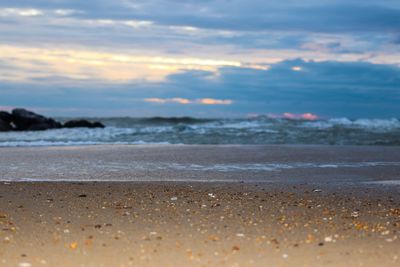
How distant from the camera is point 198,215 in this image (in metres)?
7.37

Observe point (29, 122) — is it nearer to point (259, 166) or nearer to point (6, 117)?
point (6, 117)

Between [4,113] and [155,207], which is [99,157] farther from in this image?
[4,113]

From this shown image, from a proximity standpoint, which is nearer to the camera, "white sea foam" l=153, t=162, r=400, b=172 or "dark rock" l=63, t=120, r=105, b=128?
"white sea foam" l=153, t=162, r=400, b=172

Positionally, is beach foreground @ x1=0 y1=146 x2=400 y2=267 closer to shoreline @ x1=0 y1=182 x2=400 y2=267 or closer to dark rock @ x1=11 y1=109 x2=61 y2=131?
shoreline @ x1=0 y1=182 x2=400 y2=267

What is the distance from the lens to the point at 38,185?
405 inches

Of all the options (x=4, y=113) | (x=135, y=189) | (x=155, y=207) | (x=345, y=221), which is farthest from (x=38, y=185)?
→ (x=4, y=113)

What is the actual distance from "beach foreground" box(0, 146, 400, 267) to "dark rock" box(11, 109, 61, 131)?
27444 mm

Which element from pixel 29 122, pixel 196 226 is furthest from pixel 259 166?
pixel 29 122

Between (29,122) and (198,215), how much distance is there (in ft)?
119

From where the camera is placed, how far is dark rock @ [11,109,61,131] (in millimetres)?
40572

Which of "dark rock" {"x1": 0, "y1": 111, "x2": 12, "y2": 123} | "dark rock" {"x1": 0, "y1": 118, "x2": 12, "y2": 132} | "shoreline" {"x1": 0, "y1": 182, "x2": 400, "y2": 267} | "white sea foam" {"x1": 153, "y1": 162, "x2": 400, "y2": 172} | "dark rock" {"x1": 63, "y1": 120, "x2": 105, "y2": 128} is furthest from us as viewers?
"dark rock" {"x1": 63, "y1": 120, "x2": 105, "y2": 128}

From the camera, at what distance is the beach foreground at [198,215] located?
17.9 feet

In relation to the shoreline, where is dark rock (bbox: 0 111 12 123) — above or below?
above

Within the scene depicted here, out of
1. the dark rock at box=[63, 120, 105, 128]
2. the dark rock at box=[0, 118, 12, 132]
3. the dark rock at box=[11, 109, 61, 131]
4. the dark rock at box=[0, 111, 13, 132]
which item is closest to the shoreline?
the dark rock at box=[0, 118, 12, 132]
